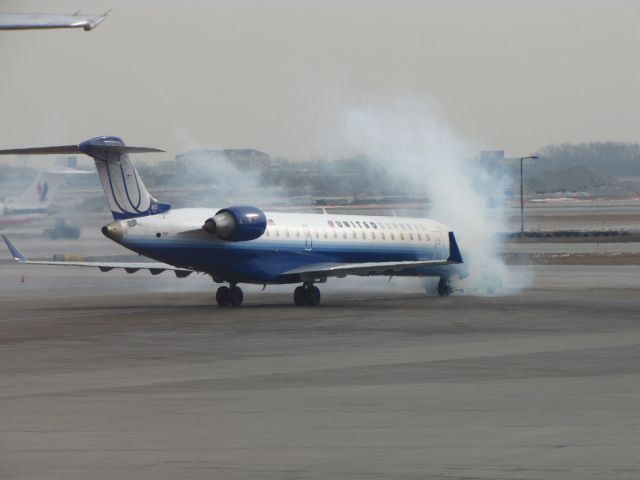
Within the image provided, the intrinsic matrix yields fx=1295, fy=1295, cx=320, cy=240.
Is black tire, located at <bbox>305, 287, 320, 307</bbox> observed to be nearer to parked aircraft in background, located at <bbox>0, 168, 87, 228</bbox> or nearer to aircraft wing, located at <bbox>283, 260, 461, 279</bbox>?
aircraft wing, located at <bbox>283, 260, 461, 279</bbox>

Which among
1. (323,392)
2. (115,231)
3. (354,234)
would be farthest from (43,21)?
(354,234)

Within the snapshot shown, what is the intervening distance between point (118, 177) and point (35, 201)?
55947 mm

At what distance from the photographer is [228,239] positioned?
4638 cm

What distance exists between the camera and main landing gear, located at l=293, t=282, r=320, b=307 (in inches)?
1908

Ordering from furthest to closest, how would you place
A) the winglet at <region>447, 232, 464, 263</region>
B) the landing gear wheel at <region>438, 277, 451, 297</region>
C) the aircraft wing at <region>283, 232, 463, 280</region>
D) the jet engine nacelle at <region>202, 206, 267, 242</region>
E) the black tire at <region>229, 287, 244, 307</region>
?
the landing gear wheel at <region>438, 277, 451, 297</region> → the winglet at <region>447, 232, 464, 263</region> → the black tire at <region>229, 287, 244, 307</region> → the aircraft wing at <region>283, 232, 463, 280</region> → the jet engine nacelle at <region>202, 206, 267, 242</region>

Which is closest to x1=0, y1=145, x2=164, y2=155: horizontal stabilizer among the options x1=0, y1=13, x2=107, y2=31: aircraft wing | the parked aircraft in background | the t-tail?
the t-tail

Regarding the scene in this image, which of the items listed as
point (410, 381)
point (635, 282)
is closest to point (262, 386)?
point (410, 381)

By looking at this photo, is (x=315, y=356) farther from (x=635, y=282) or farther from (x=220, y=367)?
(x=635, y=282)

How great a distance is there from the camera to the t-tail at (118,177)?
46231 millimetres

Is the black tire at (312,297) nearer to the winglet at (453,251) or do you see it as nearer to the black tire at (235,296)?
the black tire at (235,296)

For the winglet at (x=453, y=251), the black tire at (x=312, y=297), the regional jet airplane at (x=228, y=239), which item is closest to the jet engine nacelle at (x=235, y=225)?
the regional jet airplane at (x=228, y=239)

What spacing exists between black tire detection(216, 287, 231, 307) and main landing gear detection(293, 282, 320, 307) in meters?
2.62

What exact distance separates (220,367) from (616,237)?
78.3 m

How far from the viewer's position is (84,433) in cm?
1891
